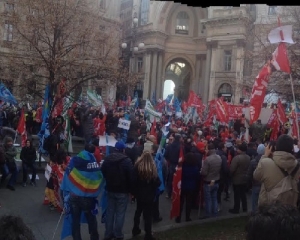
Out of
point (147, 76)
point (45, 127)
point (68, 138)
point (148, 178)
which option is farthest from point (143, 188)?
point (147, 76)

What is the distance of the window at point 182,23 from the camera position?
48.8m

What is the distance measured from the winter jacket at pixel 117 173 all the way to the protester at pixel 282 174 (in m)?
2.47

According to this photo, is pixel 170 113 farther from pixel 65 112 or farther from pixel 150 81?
pixel 150 81

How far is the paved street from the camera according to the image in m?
7.52

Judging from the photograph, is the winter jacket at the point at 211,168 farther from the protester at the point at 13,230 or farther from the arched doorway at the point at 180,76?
the arched doorway at the point at 180,76

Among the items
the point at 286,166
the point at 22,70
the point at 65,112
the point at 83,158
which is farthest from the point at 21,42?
the point at 286,166

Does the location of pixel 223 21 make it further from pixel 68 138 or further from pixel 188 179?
pixel 188 179

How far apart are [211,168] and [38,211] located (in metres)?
4.04

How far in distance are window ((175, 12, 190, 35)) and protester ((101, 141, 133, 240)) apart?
144ft

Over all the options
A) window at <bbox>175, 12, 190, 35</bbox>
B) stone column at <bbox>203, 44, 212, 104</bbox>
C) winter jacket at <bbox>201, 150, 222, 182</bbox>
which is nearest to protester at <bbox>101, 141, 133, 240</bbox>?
winter jacket at <bbox>201, 150, 222, 182</bbox>

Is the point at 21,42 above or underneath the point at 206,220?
above

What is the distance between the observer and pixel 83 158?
6.51 meters

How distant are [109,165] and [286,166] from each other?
3033 mm

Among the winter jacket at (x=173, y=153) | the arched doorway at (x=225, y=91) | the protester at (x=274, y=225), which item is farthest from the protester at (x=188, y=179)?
the arched doorway at (x=225, y=91)
